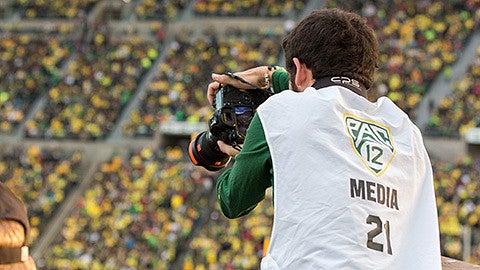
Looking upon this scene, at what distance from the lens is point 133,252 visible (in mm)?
16438

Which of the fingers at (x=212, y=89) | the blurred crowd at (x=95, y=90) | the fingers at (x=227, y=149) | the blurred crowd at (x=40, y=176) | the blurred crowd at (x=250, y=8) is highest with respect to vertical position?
the fingers at (x=212, y=89)

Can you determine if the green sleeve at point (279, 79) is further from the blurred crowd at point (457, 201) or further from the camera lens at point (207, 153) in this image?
the blurred crowd at point (457, 201)

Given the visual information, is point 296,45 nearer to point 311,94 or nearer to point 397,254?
point 311,94

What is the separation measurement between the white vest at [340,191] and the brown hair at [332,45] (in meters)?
0.07

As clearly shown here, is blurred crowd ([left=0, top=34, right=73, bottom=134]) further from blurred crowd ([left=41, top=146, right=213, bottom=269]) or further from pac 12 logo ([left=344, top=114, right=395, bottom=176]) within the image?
pac 12 logo ([left=344, top=114, right=395, bottom=176])

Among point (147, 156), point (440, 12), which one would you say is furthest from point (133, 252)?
point (440, 12)

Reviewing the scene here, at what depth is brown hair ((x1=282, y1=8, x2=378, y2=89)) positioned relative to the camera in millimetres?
2275

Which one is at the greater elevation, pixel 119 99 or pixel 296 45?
pixel 296 45

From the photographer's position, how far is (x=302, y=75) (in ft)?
7.66

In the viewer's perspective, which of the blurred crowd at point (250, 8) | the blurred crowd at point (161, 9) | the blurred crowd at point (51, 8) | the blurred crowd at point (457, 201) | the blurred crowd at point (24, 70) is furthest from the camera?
the blurred crowd at point (51, 8)

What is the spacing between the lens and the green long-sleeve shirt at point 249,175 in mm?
2229

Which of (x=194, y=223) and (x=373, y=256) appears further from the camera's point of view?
(x=194, y=223)

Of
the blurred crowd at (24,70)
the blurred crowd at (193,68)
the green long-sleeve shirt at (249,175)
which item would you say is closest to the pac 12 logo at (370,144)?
the green long-sleeve shirt at (249,175)

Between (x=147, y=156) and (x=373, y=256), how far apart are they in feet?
59.9
